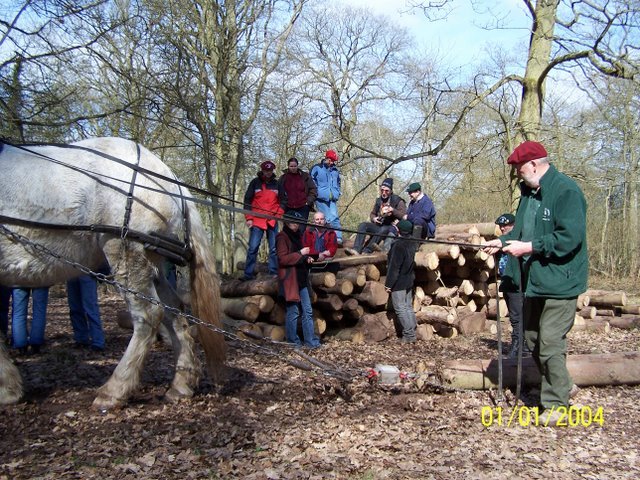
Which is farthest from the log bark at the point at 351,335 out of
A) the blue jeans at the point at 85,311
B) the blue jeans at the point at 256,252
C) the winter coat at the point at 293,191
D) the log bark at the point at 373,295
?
the blue jeans at the point at 85,311

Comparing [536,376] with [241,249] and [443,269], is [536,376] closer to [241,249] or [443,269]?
[443,269]

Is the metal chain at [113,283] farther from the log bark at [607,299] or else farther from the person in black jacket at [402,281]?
the log bark at [607,299]

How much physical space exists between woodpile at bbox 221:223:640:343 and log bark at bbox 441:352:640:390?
224cm

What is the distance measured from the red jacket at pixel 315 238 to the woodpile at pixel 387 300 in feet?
0.84

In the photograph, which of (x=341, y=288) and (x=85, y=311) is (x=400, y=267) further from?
(x=85, y=311)

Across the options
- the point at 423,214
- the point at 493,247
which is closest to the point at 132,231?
the point at 493,247

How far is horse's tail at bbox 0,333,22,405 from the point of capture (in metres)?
4.73

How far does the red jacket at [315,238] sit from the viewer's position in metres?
8.92

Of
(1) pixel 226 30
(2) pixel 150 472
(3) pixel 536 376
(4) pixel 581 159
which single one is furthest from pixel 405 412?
(4) pixel 581 159

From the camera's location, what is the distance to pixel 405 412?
4844mm

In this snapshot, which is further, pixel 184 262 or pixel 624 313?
pixel 624 313

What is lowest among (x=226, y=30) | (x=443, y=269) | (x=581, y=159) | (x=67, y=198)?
(x=443, y=269)

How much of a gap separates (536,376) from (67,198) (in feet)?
14.2
